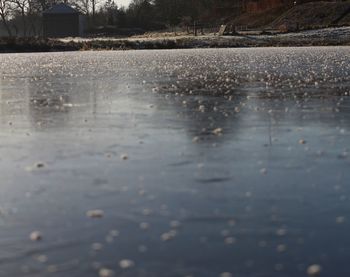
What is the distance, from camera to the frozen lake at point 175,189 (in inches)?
163

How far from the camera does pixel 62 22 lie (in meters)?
95.7

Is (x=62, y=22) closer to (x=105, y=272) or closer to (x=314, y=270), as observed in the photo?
(x=105, y=272)

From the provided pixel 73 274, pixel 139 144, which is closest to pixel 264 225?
pixel 73 274

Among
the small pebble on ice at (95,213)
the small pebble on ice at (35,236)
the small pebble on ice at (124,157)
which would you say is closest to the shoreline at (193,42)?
the small pebble on ice at (124,157)

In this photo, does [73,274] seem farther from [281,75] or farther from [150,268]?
[281,75]

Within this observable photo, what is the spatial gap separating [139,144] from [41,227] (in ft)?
11.0

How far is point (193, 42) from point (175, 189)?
4633 centimetres

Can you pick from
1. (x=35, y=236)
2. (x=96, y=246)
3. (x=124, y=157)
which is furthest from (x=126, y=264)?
(x=124, y=157)

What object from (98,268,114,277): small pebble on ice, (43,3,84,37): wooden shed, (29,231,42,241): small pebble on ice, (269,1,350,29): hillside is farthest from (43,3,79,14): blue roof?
(98,268,114,277): small pebble on ice

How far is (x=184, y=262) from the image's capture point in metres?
4.07

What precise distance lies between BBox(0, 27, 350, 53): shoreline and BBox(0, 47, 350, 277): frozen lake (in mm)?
36529

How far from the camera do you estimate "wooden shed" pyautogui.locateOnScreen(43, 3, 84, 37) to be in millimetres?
95000

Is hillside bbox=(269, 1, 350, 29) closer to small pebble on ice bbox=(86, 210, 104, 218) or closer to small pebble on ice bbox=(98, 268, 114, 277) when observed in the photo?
small pebble on ice bbox=(86, 210, 104, 218)

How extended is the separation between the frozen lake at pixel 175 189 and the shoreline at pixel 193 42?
3653 centimetres
